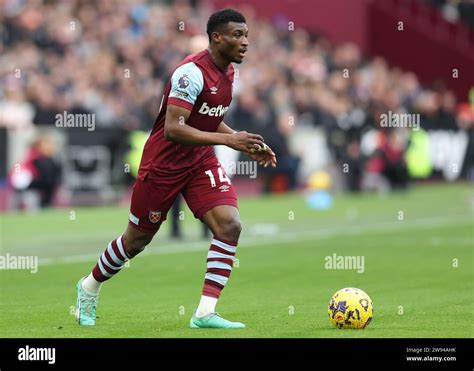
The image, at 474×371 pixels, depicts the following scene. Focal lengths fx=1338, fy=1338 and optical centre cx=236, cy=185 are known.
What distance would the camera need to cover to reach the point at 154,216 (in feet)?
37.7

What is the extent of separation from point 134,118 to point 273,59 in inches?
299

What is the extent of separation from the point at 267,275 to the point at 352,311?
5244 mm

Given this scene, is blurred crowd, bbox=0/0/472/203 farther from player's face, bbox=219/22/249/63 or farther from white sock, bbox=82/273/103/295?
player's face, bbox=219/22/249/63

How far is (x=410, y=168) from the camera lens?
36781 millimetres

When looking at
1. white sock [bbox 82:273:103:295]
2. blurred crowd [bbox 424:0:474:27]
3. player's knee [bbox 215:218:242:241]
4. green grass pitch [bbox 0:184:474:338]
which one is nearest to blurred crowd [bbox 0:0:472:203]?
green grass pitch [bbox 0:184:474:338]

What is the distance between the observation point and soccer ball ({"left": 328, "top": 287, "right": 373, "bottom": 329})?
36.5 feet

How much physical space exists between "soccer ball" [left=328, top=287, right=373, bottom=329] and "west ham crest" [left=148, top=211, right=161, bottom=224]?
66.3 inches

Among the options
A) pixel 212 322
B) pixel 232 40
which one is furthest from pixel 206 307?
pixel 232 40

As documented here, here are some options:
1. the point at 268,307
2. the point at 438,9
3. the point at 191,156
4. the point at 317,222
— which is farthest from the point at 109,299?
the point at 438,9

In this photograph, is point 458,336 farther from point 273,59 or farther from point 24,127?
point 273,59

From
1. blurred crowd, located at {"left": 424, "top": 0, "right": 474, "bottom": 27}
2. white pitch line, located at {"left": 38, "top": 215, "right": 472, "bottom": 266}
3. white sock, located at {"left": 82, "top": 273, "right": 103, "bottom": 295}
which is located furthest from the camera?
blurred crowd, located at {"left": 424, "top": 0, "right": 474, "bottom": 27}

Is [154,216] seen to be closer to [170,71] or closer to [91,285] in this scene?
[91,285]

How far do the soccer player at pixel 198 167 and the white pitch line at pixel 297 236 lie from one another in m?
6.27

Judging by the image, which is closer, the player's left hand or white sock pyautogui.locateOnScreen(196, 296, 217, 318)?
the player's left hand
